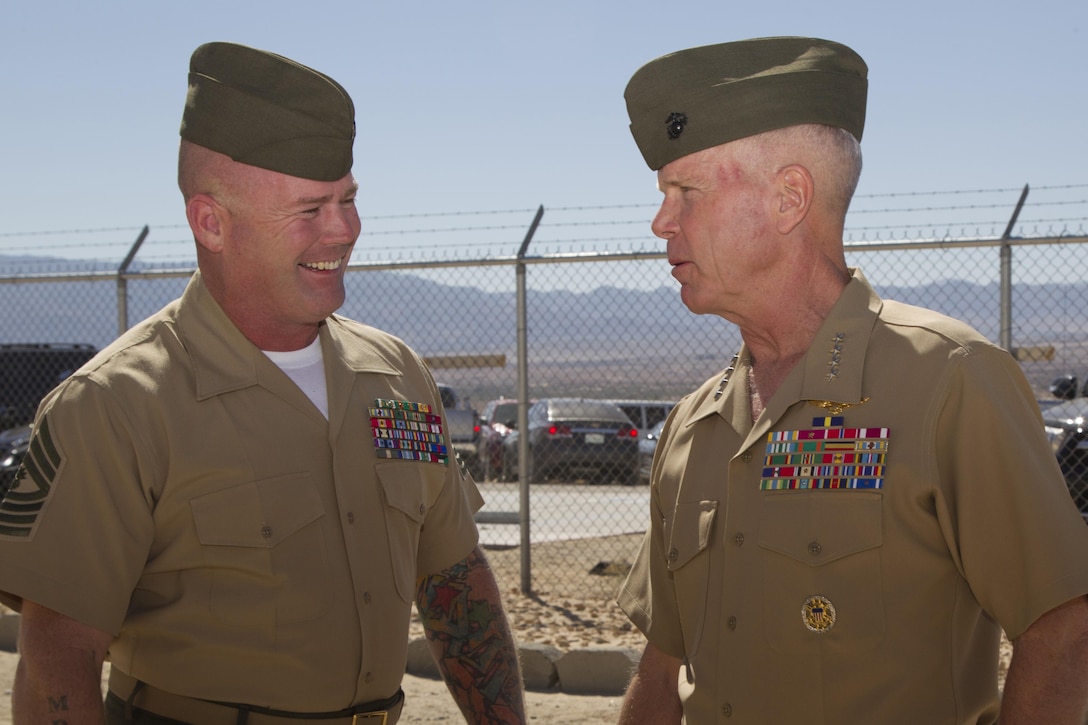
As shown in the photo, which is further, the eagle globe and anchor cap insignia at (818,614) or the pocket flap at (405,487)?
the pocket flap at (405,487)

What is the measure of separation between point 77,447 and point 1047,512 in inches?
68.6

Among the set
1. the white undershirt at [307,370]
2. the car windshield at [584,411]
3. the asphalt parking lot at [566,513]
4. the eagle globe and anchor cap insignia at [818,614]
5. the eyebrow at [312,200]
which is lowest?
the asphalt parking lot at [566,513]

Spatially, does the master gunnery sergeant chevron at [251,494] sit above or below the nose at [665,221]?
below

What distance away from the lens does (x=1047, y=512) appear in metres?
1.86

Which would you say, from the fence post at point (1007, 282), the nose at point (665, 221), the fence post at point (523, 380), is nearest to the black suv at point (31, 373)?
the fence post at point (523, 380)

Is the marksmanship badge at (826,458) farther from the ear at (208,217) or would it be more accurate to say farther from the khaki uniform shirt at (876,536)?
the ear at (208,217)

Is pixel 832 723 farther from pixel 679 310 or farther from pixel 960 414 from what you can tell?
pixel 679 310

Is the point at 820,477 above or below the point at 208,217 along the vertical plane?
below

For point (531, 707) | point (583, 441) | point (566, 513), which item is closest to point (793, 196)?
point (531, 707)

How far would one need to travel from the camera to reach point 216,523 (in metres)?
2.33

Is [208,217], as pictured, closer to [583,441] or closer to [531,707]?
[531,707]

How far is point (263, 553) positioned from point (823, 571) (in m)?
1.12

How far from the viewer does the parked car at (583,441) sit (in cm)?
1291

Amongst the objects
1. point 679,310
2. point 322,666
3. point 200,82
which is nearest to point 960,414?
point 322,666
